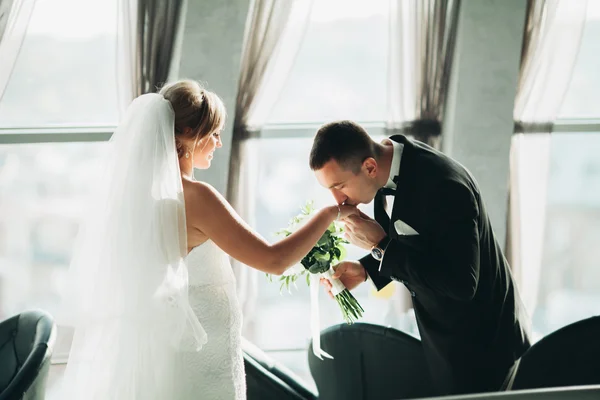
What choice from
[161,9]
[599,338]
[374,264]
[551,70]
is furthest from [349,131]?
[551,70]

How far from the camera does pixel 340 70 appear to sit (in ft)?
16.5

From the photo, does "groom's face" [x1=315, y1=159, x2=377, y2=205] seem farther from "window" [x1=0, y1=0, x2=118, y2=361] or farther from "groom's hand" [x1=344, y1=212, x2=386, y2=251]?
"window" [x1=0, y1=0, x2=118, y2=361]

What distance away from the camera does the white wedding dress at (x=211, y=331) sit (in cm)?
222

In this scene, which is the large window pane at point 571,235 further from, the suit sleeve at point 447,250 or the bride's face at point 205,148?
the bride's face at point 205,148

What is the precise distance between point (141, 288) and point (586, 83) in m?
4.34

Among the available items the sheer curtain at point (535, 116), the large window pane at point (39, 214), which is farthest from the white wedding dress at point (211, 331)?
the sheer curtain at point (535, 116)

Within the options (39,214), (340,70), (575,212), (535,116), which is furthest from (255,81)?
(575,212)

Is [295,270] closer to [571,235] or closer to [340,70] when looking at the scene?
[340,70]

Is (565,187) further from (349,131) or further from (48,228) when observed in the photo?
(48,228)

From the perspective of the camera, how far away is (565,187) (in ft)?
17.2

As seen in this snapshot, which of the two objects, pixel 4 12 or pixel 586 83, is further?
pixel 586 83

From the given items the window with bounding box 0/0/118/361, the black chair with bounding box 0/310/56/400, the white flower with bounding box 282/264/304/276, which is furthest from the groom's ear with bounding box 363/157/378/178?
the window with bounding box 0/0/118/361

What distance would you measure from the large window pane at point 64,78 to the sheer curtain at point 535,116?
3081mm

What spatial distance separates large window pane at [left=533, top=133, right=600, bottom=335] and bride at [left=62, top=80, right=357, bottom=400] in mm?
3600
